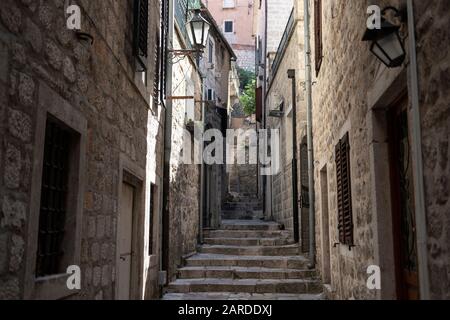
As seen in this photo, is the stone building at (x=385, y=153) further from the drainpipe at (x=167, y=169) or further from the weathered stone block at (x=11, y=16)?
the drainpipe at (x=167, y=169)

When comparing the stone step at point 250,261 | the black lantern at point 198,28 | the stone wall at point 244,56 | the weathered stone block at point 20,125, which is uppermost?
the stone wall at point 244,56

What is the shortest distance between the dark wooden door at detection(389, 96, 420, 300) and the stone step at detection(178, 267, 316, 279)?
488cm

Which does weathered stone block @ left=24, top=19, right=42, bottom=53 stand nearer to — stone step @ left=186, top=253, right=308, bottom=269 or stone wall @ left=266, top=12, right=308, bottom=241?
stone step @ left=186, top=253, right=308, bottom=269

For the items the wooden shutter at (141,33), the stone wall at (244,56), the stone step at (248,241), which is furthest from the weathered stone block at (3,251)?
the stone wall at (244,56)

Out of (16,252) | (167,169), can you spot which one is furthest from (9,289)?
(167,169)

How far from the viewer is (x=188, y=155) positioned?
1020 cm

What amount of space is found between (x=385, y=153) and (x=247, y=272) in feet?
17.1

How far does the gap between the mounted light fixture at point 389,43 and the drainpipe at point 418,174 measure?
205 mm

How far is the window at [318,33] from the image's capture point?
7758mm

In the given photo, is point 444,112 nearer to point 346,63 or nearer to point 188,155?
point 346,63

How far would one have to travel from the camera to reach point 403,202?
407cm

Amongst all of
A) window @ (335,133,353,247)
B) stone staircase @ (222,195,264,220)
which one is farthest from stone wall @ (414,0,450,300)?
stone staircase @ (222,195,264,220)

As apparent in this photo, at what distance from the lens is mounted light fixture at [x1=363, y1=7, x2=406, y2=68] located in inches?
130

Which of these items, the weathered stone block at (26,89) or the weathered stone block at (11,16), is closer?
the weathered stone block at (11,16)
